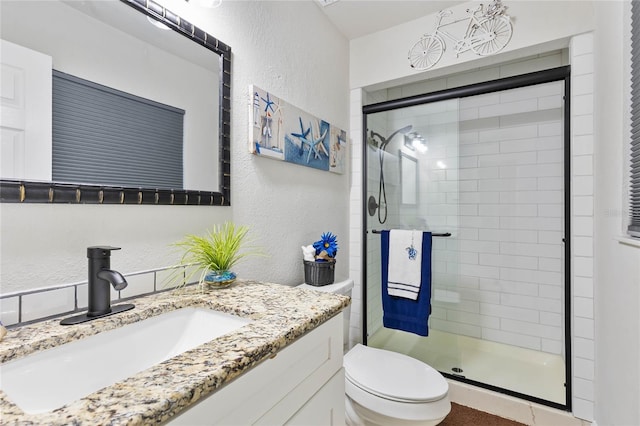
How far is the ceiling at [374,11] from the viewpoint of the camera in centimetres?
188

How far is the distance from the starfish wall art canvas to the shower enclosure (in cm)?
41

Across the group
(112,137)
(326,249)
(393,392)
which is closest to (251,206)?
(326,249)

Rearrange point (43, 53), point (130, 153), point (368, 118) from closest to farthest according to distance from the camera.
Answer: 1. point (43, 53)
2. point (130, 153)
3. point (368, 118)

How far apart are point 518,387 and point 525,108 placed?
183cm

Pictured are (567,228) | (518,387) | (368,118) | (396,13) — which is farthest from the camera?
(368,118)

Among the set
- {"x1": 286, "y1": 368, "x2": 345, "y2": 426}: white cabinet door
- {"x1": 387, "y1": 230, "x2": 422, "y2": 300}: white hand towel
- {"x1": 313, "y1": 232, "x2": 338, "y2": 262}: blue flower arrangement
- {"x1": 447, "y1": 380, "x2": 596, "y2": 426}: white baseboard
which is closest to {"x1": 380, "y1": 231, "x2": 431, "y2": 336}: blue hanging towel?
{"x1": 387, "y1": 230, "x2": 422, "y2": 300}: white hand towel

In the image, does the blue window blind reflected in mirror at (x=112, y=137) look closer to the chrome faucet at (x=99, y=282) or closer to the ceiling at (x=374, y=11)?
the chrome faucet at (x=99, y=282)

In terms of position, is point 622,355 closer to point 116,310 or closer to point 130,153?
point 116,310

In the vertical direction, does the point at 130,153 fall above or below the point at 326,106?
below

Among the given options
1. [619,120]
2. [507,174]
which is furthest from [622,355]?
[507,174]

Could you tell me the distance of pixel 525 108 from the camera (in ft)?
6.90

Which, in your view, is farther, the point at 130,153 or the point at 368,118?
the point at 368,118

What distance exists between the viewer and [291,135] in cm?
159

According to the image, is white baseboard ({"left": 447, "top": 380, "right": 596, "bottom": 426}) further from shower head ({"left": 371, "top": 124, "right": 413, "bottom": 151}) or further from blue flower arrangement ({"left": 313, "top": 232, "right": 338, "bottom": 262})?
shower head ({"left": 371, "top": 124, "right": 413, "bottom": 151})
